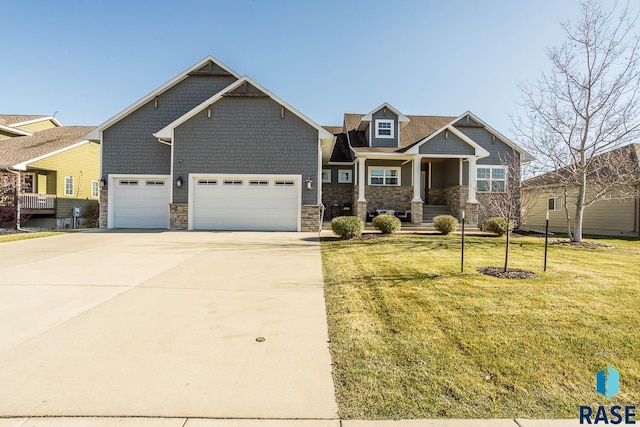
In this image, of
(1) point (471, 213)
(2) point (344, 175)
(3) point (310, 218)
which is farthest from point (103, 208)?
(1) point (471, 213)

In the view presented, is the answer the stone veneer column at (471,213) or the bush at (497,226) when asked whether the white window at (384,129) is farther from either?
the bush at (497,226)

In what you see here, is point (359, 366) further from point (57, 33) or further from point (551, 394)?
point (57, 33)

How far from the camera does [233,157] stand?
47.1ft

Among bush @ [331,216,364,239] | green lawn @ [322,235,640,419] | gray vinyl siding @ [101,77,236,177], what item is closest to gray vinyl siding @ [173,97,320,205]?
gray vinyl siding @ [101,77,236,177]

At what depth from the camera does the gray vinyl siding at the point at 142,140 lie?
1527cm

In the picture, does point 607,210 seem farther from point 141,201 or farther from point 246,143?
point 141,201

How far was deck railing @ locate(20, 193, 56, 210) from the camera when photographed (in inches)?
663

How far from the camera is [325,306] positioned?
452 cm

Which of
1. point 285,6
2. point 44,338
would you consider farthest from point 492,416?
point 285,6

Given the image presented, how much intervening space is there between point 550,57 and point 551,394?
551 inches

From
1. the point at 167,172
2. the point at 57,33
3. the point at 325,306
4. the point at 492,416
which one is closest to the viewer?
the point at 492,416

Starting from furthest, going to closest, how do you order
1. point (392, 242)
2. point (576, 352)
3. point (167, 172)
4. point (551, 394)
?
point (167, 172) → point (392, 242) → point (576, 352) → point (551, 394)

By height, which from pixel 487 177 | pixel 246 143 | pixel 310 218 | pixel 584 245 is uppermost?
pixel 246 143

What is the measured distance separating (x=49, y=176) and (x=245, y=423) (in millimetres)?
23148
